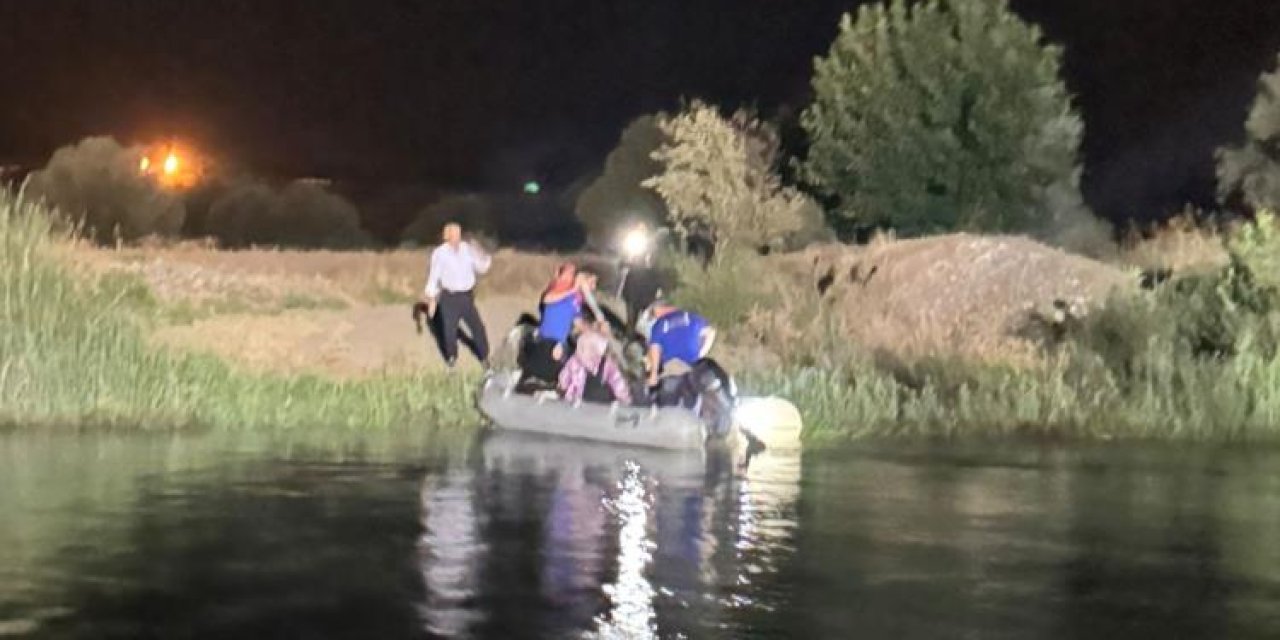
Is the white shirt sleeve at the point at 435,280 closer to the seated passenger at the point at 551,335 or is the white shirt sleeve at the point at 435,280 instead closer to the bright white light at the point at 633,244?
the bright white light at the point at 633,244

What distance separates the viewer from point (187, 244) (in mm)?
54125

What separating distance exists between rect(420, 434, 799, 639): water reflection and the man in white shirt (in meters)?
5.25

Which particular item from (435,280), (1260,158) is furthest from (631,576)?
(1260,158)

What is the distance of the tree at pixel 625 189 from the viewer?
5510 centimetres

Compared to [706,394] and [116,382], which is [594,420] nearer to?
[706,394]

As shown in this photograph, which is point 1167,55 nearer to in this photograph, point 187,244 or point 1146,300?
point 187,244

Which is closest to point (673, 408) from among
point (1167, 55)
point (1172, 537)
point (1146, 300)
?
point (1172, 537)

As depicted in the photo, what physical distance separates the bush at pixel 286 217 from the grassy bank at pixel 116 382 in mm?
45918

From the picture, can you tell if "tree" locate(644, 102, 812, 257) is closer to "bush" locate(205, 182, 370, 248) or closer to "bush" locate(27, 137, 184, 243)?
"bush" locate(27, 137, 184, 243)

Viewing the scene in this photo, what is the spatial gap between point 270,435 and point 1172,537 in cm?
986

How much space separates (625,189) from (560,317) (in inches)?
1357

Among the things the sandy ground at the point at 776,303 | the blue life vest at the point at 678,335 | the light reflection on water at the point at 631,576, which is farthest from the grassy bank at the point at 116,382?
the light reflection on water at the point at 631,576

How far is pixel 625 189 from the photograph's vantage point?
5694 centimetres

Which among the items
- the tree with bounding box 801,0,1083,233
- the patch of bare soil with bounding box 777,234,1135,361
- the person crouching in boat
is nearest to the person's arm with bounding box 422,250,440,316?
the person crouching in boat
